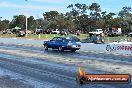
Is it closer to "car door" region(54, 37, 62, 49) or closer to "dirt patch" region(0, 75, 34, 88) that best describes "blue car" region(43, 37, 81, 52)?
"car door" region(54, 37, 62, 49)

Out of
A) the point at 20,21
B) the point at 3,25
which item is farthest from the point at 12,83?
the point at 3,25

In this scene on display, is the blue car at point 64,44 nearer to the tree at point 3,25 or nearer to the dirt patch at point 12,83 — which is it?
the dirt patch at point 12,83

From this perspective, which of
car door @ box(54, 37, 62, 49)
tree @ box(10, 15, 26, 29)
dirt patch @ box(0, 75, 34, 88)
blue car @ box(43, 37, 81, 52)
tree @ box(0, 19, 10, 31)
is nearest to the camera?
dirt patch @ box(0, 75, 34, 88)

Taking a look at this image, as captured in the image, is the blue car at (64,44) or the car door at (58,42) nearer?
the blue car at (64,44)

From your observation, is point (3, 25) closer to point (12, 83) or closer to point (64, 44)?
point (64, 44)

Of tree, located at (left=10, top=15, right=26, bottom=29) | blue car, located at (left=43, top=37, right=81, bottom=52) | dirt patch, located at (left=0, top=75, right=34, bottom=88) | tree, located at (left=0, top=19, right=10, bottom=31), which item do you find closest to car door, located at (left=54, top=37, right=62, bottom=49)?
blue car, located at (left=43, top=37, right=81, bottom=52)

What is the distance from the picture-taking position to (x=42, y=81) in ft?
43.8

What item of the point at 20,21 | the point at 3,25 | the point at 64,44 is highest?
the point at 20,21

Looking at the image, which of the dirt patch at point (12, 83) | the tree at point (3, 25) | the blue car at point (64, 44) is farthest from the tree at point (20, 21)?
the dirt patch at point (12, 83)

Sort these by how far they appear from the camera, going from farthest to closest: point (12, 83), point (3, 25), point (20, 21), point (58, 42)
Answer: point (3, 25) < point (20, 21) < point (58, 42) < point (12, 83)

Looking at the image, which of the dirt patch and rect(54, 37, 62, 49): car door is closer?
the dirt patch

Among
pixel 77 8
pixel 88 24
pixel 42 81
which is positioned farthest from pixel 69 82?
pixel 77 8

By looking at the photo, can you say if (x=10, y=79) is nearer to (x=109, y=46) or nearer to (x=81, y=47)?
(x=109, y=46)

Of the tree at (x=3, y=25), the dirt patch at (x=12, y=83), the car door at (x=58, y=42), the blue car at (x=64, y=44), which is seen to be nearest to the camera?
the dirt patch at (x=12, y=83)
